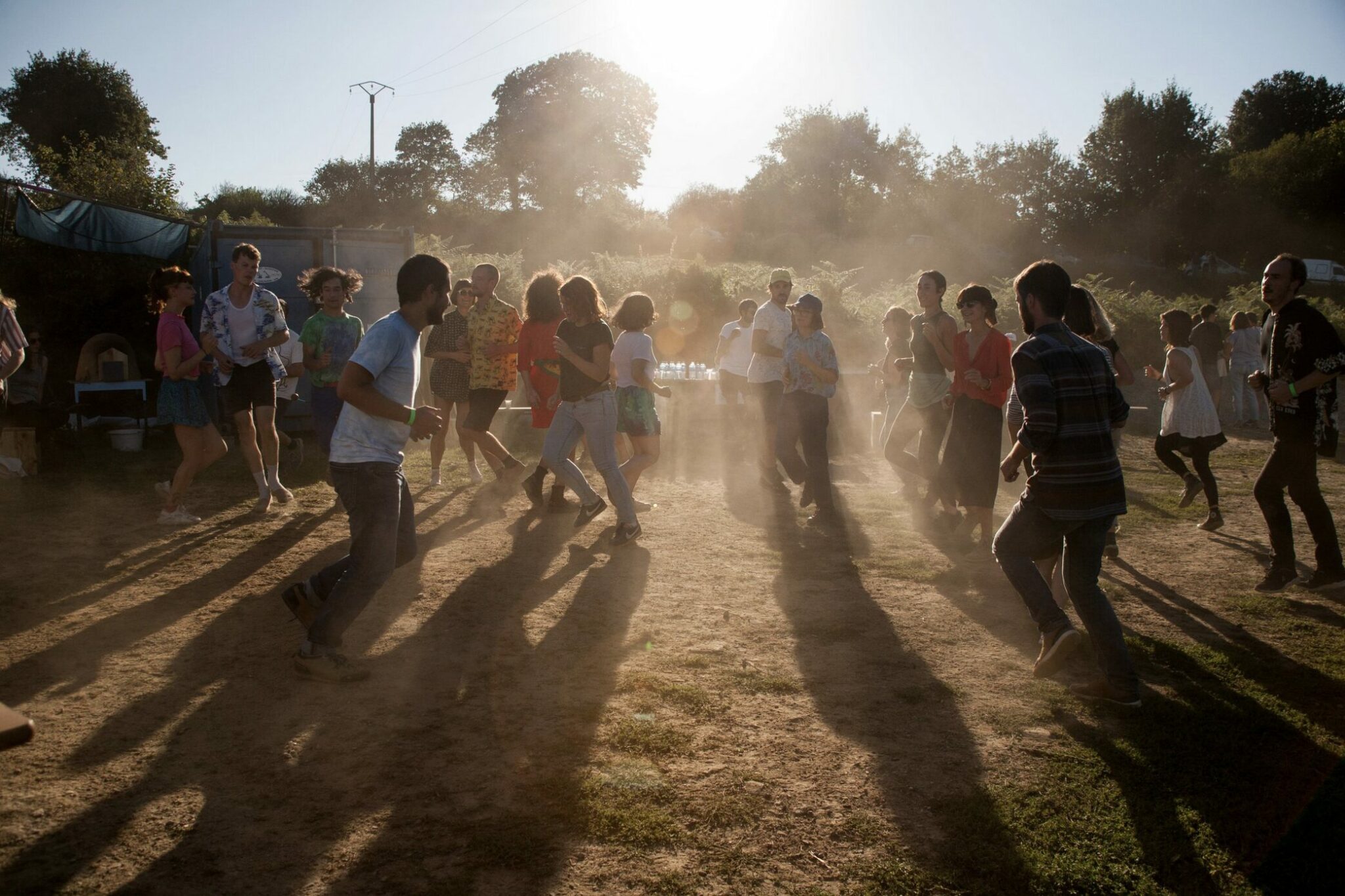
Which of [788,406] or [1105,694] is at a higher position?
[788,406]

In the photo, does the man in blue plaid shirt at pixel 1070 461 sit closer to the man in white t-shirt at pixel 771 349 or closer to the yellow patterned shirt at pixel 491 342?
the man in white t-shirt at pixel 771 349

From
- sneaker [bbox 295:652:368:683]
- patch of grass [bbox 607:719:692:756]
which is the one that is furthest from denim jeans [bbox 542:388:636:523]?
patch of grass [bbox 607:719:692:756]

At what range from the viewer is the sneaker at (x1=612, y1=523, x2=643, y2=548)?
679cm

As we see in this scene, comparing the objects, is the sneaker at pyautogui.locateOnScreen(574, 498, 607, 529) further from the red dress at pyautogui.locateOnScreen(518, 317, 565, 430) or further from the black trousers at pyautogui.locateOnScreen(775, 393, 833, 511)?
the black trousers at pyautogui.locateOnScreen(775, 393, 833, 511)

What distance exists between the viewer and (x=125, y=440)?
11.5m

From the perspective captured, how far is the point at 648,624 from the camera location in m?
5.22

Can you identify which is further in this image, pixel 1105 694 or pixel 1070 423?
pixel 1105 694

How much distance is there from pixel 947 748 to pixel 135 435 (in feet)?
35.9

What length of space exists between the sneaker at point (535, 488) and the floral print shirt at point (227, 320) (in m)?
2.19

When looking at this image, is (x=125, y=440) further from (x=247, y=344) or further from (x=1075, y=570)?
(x=1075, y=570)

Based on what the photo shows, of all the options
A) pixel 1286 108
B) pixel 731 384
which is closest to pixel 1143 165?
pixel 1286 108

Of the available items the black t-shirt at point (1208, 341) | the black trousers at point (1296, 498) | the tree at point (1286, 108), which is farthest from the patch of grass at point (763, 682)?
the tree at point (1286, 108)

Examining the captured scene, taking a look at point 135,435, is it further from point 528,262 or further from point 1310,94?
point 1310,94

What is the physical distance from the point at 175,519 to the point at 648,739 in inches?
205
